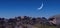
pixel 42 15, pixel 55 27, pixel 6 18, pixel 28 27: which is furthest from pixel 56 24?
pixel 6 18

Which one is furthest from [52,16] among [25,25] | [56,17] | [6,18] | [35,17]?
[6,18]

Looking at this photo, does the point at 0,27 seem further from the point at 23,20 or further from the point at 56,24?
the point at 56,24

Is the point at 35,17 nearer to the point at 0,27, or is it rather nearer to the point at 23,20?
the point at 23,20

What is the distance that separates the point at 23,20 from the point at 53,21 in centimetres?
57

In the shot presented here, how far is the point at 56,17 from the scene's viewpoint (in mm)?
3199

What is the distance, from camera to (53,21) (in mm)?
3205

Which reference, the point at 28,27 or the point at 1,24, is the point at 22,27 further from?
the point at 1,24

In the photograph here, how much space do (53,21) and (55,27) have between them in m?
0.12

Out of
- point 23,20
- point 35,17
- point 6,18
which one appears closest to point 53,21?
point 35,17

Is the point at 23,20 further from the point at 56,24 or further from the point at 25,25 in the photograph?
the point at 56,24

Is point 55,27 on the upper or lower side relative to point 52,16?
lower

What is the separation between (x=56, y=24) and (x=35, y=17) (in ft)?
1.36

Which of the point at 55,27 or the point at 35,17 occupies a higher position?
the point at 35,17

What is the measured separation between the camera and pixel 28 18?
323cm
